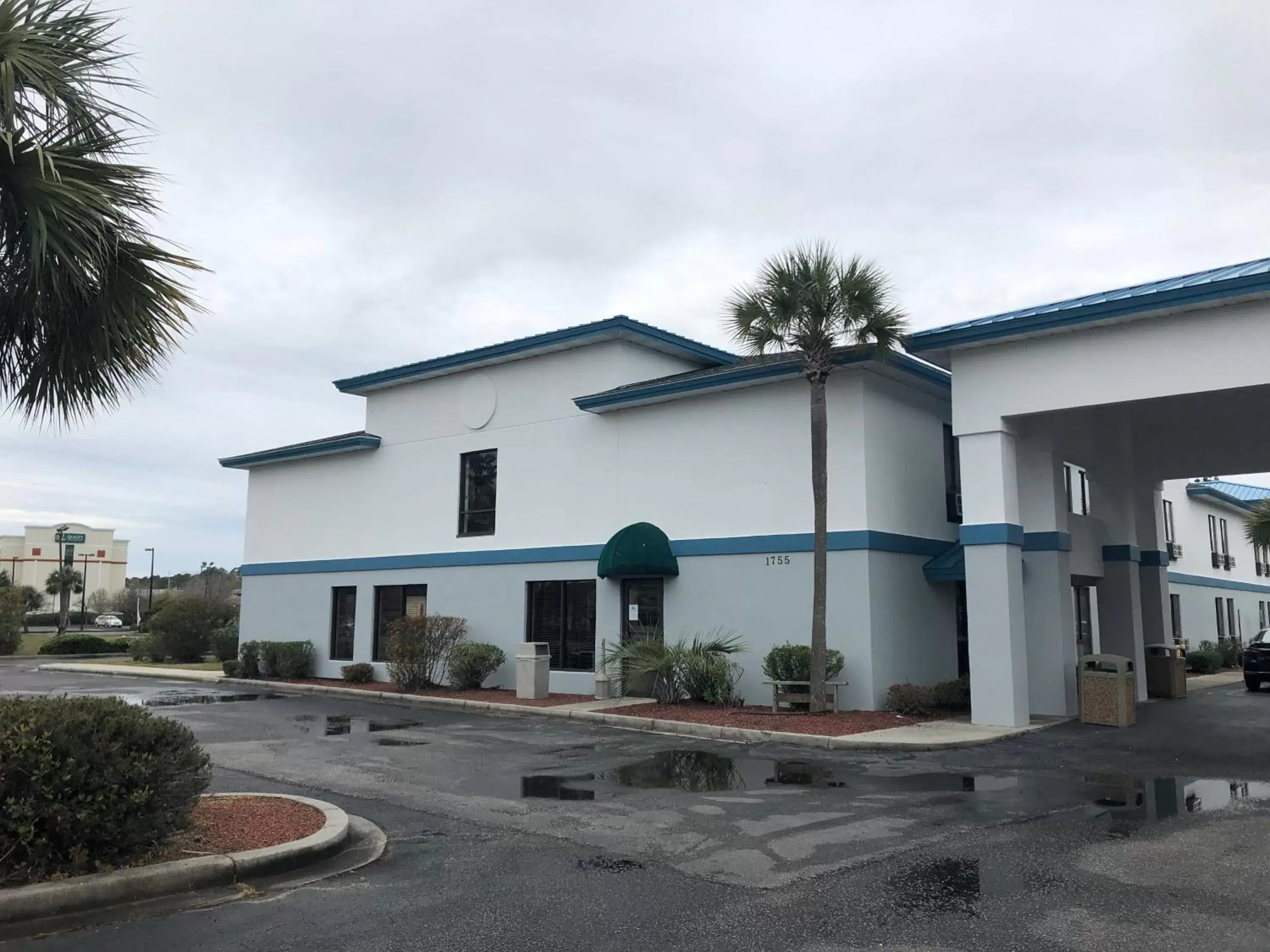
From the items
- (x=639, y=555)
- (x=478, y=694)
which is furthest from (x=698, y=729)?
(x=478, y=694)

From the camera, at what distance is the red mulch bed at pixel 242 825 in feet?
24.9

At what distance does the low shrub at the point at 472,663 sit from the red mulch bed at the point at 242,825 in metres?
12.5

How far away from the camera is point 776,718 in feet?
54.5

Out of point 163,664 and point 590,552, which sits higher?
point 590,552

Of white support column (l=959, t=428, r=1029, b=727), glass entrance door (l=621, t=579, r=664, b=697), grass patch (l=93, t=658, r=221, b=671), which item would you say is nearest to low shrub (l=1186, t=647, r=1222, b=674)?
white support column (l=959, t=428, r=1029, b=727)

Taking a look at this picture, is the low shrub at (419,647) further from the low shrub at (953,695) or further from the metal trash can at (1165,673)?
the metal trash can at (1165,673)

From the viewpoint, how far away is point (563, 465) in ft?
74.6

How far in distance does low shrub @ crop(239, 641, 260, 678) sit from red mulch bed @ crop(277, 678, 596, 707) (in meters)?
1.37

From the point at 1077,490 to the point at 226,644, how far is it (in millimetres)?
25001

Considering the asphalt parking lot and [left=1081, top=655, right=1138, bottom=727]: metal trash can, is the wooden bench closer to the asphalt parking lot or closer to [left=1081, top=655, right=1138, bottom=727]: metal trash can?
the asphalt parking lot

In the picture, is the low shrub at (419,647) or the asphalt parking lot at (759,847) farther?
the low shrub at (419,647)

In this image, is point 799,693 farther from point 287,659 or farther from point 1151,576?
point 287,659

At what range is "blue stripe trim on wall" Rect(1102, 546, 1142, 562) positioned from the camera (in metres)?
21.6

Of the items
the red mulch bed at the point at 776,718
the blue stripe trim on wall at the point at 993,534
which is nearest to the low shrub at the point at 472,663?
the red mulch bed at the point at 776,718
